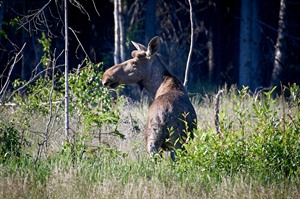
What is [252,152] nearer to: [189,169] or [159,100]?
[189,169]

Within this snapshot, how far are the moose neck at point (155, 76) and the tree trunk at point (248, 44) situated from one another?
11385 mm

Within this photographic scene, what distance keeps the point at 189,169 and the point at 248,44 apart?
46.2 ft

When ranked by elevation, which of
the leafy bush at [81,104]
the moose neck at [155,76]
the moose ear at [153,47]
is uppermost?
the moose ear at [153,47]

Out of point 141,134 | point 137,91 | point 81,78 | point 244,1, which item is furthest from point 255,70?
point 81,78

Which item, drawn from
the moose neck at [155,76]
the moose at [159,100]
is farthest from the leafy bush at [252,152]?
the moose neck at [155,76]

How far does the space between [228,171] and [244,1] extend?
1414 centimetres

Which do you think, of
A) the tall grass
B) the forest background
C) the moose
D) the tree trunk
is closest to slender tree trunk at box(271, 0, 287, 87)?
the forest background

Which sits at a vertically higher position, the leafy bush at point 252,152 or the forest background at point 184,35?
the forest background at point 184,35

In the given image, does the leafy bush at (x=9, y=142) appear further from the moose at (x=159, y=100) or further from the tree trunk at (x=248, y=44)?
the tree trunk at (x=248, y=44)

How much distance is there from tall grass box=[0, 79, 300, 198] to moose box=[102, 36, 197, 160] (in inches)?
11.3

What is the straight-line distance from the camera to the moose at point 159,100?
9367mm

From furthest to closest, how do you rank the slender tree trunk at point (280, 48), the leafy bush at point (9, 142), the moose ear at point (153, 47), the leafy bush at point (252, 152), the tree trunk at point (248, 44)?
the slender tree trunk at point (280, 48) → the tree trunk at point (248, 44) → the moose ear at point (153, 47) → the leafy bush at point (9, 142) → the leafy bush at point (252, 152)

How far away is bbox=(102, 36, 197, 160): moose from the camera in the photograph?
9.37m

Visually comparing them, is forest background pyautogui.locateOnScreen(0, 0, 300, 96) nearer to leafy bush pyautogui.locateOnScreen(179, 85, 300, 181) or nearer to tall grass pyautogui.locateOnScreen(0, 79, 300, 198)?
Result: tall grass pyautogui.locateOnScreen(0, 79, 300, 198)
